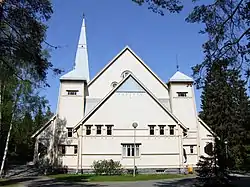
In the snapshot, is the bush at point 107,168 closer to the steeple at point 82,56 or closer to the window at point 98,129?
the window at point 98,129

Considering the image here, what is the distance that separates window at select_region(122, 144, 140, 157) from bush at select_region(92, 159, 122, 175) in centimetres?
211

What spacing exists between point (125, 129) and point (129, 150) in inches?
89.8

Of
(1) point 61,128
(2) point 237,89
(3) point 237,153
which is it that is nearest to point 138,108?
(1) point 61,128

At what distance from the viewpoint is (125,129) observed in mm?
35938

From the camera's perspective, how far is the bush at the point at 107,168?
108ft

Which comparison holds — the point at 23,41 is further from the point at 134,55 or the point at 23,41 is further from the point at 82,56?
the point at 82,56

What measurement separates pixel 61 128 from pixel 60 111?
2.02 meters

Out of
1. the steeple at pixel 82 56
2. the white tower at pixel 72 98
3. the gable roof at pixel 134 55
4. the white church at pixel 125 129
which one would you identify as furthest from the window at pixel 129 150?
the steeple at pixel 82 56

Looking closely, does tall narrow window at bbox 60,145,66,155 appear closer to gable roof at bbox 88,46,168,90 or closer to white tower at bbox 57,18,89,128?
white tower at bbox 57,18,89,128

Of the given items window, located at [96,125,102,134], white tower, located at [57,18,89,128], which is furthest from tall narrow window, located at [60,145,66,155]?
window, located at [96,125,102,134]

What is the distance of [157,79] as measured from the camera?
138 feet

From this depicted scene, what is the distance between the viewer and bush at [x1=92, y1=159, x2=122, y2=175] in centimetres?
3300

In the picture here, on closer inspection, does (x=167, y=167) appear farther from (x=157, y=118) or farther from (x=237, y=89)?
(x=237, y=89)

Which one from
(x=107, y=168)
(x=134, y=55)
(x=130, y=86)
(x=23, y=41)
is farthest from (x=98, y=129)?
(x=23, y=41)
